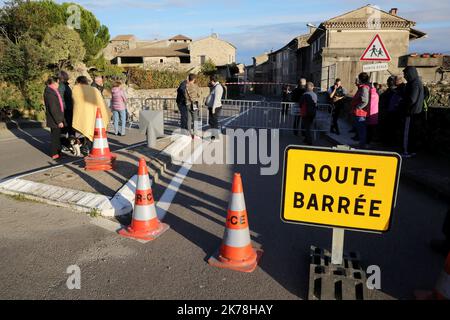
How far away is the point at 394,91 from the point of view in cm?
898

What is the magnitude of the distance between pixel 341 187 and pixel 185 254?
1.74 m

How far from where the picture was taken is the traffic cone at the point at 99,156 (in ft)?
20.6

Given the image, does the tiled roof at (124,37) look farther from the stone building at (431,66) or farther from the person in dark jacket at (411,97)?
the person in dark jacket at (411,97)

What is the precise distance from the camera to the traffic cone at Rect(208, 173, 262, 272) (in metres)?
3.56

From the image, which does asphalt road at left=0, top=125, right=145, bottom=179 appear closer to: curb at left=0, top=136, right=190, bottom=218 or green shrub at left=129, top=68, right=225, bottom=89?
curb at left=0, top=136, right=190, bottom=218

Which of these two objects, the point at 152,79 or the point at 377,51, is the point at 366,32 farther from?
the point at 377,51

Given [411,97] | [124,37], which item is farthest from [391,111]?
[124,37]

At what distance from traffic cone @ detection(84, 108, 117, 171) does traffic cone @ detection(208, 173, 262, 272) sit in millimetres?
3485

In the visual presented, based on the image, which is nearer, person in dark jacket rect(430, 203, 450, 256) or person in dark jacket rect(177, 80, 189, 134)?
person in dark jacket rect(430, 203, 450, 256)

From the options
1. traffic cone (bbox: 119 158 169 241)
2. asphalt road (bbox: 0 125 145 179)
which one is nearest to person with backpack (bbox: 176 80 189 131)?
asphalt road (bbox: 0 125 145 179)

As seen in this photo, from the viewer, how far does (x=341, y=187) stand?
313cm

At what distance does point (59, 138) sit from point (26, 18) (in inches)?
819

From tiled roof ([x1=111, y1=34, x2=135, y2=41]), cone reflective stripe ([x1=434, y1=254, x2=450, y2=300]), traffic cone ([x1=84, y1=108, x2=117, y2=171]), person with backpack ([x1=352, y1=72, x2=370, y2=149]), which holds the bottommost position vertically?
cone reflective stripe ([x1=434, y1=254, x2=450, y2=300])
